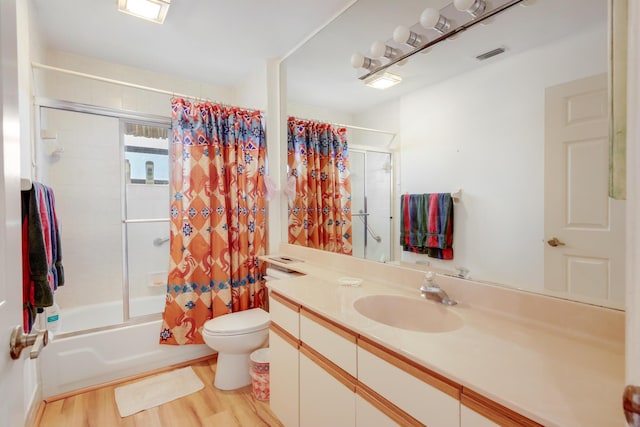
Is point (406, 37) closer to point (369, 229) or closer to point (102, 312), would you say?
point (369, 229)

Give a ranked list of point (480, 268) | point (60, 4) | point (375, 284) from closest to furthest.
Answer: point (480, 268)
point (375, 284)
point (60, 4)

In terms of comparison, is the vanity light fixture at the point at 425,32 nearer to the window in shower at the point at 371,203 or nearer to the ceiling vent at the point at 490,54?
the ceiling vent at the point at 490,54

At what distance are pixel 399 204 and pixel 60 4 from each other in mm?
2373

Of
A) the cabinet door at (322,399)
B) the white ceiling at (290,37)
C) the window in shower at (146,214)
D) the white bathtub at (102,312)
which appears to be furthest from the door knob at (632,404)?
the window in shower at (146,214)

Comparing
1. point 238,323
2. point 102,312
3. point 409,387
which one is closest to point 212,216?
point 238,323

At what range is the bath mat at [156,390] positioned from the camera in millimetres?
→ 1896

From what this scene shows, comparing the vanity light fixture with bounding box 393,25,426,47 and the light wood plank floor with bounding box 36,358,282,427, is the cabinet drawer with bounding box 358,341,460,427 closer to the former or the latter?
the light wood plank floor with bounding box 36,358,282,427

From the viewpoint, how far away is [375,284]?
165cm

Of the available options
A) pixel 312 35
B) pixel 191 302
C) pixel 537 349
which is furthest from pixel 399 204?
pixel 191 302

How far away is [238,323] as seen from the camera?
6.91ft

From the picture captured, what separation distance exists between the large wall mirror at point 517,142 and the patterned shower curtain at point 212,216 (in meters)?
1.20

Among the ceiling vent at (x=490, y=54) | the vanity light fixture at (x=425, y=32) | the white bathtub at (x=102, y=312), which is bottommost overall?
the white bathtub at (x=102, y=312)

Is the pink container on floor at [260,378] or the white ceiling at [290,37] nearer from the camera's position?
the white ceiling at [290,37]

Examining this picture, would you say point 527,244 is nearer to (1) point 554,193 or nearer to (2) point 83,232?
(1) point 554,193
